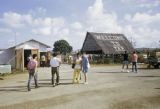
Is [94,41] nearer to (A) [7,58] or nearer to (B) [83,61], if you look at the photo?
(A) [7,58]

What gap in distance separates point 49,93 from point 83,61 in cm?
466

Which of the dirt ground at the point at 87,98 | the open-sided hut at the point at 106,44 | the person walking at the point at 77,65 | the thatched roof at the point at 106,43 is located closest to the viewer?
the dirt ground at the point at 87,98

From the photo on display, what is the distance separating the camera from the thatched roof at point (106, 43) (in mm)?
55906

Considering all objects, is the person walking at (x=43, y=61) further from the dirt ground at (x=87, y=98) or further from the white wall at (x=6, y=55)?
the dirt ground at (x=87, y=98)

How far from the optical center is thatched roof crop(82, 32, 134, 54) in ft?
183

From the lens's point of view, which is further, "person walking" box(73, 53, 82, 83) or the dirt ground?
"person walking" box(73, 53, 82, 83)

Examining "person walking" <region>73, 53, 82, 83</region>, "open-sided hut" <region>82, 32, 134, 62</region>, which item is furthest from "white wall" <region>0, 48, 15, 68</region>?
"person walking" <region>73, 53, 82, 83</region>

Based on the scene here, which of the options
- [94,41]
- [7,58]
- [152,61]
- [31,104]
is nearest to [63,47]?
[94,41]

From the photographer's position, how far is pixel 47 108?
36.7 feet

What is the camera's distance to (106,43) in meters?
57.3

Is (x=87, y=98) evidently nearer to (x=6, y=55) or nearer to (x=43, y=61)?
(x=43, y=61)

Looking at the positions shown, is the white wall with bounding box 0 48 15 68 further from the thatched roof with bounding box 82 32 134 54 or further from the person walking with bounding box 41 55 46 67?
the thatched roof with bounding box 82 32 134 54

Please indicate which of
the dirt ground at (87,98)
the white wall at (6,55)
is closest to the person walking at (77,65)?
the dirt ground at (87,98)

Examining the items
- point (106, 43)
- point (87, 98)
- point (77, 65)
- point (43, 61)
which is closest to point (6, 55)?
point (43, 61)
